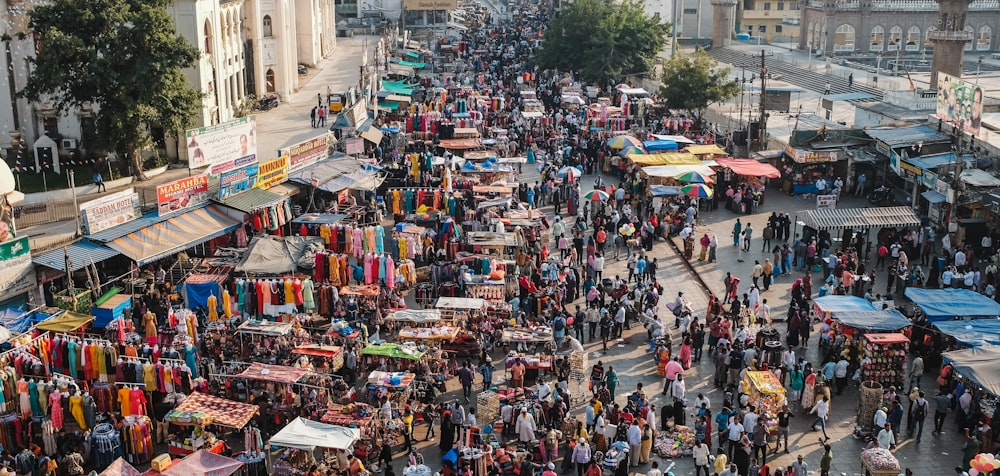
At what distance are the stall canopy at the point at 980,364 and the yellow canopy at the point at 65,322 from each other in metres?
17.3

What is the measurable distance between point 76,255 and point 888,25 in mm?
63803

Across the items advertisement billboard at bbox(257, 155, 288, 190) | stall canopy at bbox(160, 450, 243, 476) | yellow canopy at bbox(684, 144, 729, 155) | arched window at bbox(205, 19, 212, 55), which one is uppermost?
arched window at bbox(205, 19, 212, 55)

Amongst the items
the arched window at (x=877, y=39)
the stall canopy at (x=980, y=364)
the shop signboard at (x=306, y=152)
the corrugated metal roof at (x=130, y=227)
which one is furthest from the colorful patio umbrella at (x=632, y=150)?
the arched window at (x=877, y=39)

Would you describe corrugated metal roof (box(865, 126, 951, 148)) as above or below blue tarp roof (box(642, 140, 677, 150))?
above

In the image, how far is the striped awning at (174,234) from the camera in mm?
24516

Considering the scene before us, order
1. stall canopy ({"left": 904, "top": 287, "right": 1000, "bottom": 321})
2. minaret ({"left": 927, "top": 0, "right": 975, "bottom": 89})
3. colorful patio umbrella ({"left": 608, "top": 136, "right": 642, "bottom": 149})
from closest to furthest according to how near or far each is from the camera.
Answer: stall canopy ({"left": 904, "top": 287, "right": 1000, "bottom": 321}) < colorful patio umbrella ({"left": 608, "top": 136, "right": 642, "bottom": 149}) < minaret ({"left": 927, "top": 0, "right": 975, "bottom": 89})

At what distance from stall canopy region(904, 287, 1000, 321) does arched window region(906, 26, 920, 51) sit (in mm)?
55692

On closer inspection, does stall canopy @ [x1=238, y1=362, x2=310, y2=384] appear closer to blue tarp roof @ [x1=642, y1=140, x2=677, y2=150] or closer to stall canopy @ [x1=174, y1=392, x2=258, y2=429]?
stall canopy @ [x1=174, y1=392, x2=258, y2=429]

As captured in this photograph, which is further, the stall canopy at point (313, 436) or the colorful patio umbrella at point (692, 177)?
the colorful patio umbrella at point (692, 177)

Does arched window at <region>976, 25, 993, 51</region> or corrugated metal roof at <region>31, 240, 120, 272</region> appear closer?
corrugated metal roof at <region>31, 240, 120, 272</region>

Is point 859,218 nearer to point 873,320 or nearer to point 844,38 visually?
point 873,320

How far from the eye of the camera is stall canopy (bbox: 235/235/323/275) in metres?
24.8

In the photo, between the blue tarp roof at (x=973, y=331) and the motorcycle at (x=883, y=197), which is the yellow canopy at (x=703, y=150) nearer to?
the motorcycle at (x=883, y=197)

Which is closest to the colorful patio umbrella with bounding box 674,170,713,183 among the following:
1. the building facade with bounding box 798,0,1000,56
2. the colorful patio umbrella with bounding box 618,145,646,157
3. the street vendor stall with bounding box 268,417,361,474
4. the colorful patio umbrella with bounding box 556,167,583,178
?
the colorful patio umbrella with bounding box 556,167,583,178
